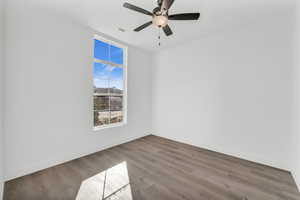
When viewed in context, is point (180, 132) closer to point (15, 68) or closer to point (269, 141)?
point (269, 141)

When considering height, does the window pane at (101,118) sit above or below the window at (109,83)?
below

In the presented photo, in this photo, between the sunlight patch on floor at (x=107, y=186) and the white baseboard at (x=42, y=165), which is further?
the white baseboard at (x=42, y=165)

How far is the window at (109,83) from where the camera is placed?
118 inches

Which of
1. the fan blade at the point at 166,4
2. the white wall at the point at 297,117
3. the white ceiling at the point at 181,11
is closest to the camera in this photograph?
the fan blade at the point at 166,4

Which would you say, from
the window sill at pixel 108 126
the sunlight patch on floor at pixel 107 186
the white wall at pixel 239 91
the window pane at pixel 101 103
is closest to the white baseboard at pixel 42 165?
the window sill at pixel 108 126

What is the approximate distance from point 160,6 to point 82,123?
2620mm

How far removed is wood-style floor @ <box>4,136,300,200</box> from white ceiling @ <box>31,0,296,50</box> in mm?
2849

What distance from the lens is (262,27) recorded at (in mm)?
2348

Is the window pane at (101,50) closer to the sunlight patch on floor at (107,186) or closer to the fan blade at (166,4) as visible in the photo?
the fan blade at (166,4)

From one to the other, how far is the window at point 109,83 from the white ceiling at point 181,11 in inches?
19.4

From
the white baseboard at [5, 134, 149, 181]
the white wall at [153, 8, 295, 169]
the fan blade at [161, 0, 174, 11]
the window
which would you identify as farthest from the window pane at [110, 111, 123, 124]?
the fan blade at [161, 0, 174, 11]

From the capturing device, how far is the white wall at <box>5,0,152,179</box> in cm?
184

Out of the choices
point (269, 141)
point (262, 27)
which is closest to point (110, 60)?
point (262, 27)

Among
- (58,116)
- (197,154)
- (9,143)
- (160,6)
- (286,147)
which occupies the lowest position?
(197,154)
